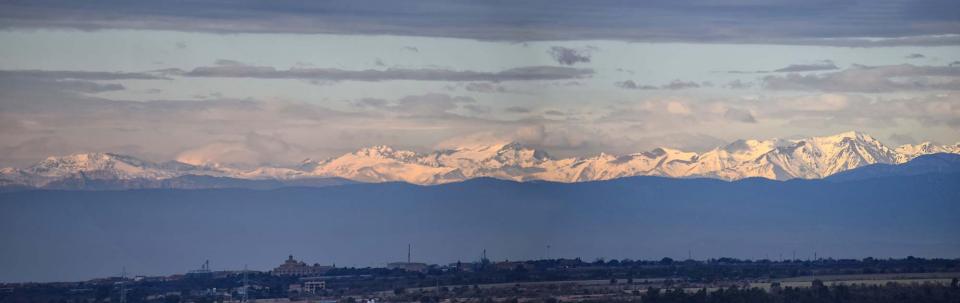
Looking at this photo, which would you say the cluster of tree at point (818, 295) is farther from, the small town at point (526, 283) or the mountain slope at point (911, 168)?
the mountain slope at point (911, 168)

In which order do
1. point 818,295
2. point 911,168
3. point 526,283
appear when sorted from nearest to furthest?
point 818,295 → point 526,283 → point 911,168

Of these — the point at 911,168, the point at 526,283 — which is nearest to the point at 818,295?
the point at 526,283

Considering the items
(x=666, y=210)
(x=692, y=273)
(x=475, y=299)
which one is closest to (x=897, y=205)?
(x=666, y=210)

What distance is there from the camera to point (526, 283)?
70812 millimetres

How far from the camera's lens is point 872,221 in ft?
368

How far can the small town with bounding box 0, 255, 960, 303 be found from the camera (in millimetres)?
63844

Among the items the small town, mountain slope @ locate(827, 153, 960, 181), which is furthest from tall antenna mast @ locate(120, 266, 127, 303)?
mountain slope @ locate(827, 153, 960, 181)

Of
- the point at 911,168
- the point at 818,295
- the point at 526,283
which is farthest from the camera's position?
the point at 911,168

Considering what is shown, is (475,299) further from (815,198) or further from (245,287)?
(815,198)

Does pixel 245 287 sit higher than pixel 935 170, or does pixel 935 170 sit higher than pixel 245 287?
pixel 935 170

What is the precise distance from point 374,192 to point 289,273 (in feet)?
69.6

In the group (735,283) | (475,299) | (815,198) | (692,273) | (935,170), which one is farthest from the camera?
(815,198)

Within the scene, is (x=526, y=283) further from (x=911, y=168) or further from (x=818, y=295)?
(x=911, y=168)

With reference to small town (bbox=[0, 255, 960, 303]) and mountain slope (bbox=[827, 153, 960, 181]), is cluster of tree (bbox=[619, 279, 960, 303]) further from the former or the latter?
mountain slope (bbox=[827, 153, 960, 181])
